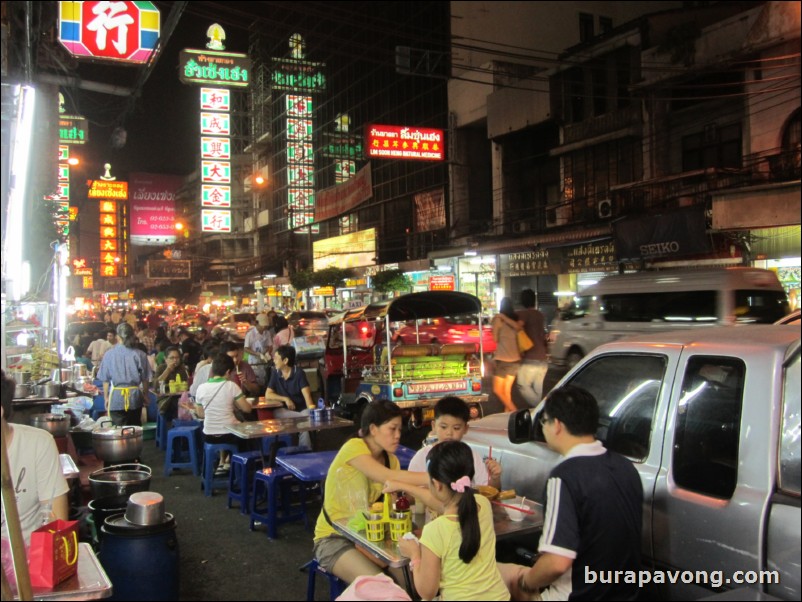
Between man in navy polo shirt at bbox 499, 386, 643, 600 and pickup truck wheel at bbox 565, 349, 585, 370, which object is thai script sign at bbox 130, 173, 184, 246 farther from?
man in navy polo shirt at bbox 499, 386, 643, 600

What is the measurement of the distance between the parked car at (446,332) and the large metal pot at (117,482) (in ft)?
23.9

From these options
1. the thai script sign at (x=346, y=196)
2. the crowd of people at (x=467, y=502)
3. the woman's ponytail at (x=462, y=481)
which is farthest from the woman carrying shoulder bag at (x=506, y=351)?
the thai script sign at (x=346, y=196)

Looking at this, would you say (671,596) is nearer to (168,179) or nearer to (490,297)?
(490,297)

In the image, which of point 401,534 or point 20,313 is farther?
point 20,313

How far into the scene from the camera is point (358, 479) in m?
4.33

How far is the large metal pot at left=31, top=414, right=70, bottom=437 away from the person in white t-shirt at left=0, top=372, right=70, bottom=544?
396 centimetres

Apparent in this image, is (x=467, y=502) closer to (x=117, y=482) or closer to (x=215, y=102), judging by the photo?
(x=117, y=482)

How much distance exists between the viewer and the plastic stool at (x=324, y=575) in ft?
13.7

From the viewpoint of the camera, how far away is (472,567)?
122 inches

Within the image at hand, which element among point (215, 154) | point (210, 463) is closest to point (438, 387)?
point (210, 463)

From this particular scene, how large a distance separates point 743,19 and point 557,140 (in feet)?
30.1

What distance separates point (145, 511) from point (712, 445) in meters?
3.64

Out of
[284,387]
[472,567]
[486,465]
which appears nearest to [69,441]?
[284,387]

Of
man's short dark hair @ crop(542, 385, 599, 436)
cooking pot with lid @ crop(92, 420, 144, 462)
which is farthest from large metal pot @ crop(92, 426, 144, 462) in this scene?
man's short dark hair @ crop(542, 385, 599, 436)
